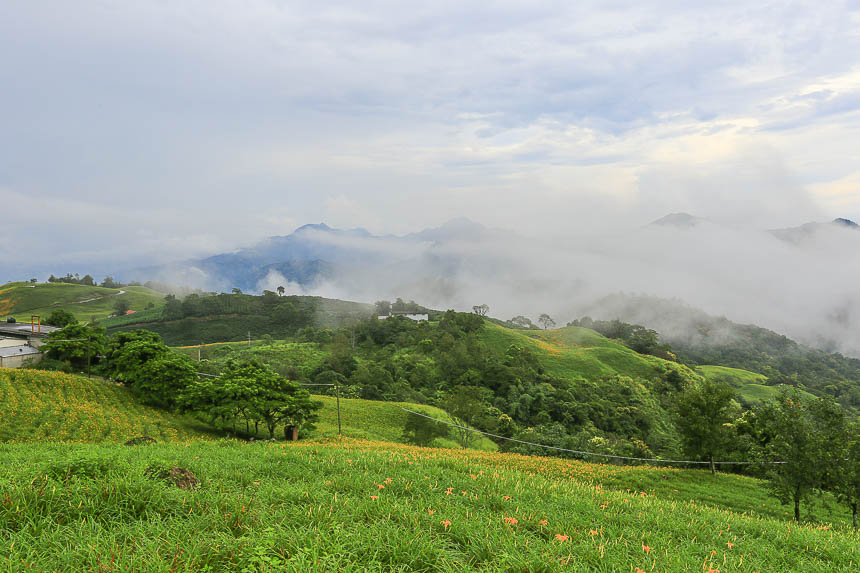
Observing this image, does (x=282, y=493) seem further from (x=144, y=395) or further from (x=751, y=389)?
(x=751, y=389)

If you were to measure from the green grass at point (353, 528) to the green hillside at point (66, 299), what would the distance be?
129902 millimetres

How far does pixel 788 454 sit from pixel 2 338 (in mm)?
69682

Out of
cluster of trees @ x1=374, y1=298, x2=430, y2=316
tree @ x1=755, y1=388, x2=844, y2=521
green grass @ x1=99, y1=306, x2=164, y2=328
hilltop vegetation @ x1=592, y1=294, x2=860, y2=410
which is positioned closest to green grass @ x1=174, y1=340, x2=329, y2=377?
green grass @ x1=99, y1=306, x2=164, y2=328

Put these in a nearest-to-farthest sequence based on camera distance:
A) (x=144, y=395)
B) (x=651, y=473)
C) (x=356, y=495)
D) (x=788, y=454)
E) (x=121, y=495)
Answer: (x=121, y=495)
(x=356, y=495)
(x=788, y=454)
(x=651, y=473)
(x=144, y=395)

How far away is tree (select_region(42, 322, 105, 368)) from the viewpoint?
33397 mm

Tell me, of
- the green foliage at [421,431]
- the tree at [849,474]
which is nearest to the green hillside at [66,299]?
the green foliage at [421,431]

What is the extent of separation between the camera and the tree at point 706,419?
21797 millimetres

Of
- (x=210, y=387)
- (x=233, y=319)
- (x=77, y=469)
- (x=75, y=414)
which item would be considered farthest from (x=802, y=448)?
(x=233, y=319)

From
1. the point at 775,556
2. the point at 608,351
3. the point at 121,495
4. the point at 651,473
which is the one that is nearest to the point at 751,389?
the point at 608,351

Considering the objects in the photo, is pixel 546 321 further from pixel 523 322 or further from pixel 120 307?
pixel 120 307

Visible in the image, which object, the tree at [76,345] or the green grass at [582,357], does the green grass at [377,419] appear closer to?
the tree at [76,345]

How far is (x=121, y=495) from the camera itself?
15.7 feet

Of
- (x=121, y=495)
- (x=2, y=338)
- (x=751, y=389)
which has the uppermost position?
(x=121, y=495)

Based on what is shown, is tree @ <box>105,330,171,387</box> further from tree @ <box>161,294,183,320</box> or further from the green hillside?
the green hillside
